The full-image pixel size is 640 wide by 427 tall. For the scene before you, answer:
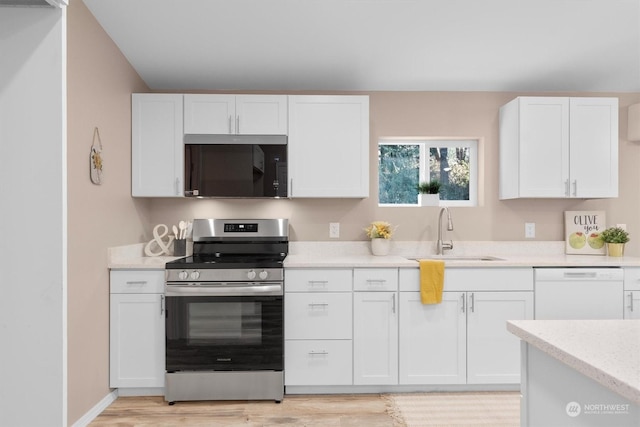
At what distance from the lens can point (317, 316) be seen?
2.71 meters

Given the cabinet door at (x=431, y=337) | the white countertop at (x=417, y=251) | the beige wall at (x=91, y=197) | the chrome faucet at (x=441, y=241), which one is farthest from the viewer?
the chrome faucet at (x=441, y=241)

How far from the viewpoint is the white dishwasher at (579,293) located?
2736mm

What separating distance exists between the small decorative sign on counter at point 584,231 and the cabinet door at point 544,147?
0.44m

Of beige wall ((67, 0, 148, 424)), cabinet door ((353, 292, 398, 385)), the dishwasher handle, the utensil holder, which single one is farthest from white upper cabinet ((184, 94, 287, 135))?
the dishwasher handle

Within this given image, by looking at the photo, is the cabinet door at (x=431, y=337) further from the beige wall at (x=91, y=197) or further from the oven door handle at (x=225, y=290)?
the beige wall at (x=91, y=197)

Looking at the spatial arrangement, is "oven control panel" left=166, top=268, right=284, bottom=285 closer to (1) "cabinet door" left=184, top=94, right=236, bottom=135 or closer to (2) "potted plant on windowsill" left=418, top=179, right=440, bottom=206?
(1) "cabinet door" left=184, top=94, right=236, bottom=135

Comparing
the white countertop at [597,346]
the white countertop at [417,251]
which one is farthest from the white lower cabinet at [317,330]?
the white countertop at [597,346]

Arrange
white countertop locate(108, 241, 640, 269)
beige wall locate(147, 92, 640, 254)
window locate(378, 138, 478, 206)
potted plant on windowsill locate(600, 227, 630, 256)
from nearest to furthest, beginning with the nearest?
white countertop locate(108, 241, 640, 269) < potted plant on windowsill locate(600, 227, 630, 256) < beige wall locate(147, 92, 640, 254) < window locate(378, 138, 478, 206)

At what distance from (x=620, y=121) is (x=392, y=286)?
2566mm

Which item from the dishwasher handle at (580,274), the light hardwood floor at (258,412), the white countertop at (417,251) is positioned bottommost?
the light hardwood floor at (258,412)

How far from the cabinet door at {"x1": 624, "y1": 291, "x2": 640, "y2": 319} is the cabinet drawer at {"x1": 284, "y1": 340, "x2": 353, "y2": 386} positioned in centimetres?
193

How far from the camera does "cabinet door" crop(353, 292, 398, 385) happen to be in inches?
107

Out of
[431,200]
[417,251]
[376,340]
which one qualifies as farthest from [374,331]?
[431,200]

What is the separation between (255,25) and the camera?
2375mm
